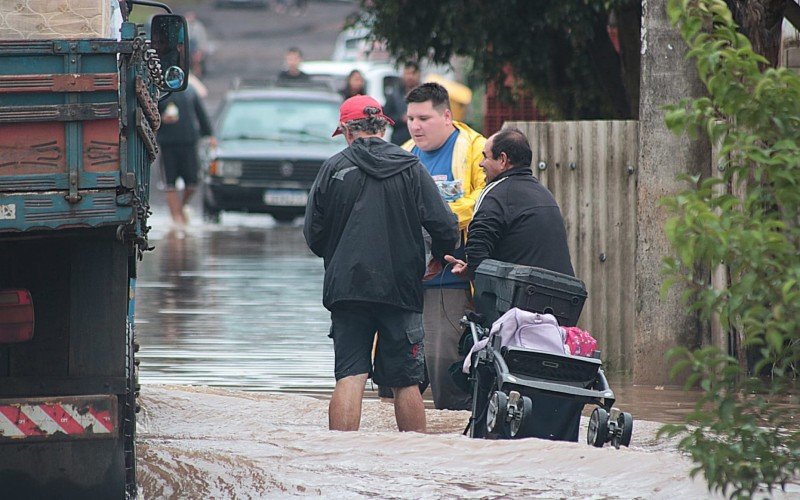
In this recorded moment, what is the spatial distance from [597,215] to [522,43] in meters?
3.73

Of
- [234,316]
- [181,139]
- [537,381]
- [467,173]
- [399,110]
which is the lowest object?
[234,316]

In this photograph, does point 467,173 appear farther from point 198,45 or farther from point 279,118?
point 198,45

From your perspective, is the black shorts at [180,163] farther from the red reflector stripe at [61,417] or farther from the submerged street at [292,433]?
the red reflector stripe at [61,417]

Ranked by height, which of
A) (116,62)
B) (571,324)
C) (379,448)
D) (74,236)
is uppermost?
(116,62)

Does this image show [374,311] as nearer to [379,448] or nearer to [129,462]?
[379,448]

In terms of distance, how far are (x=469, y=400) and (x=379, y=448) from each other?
1192 mm

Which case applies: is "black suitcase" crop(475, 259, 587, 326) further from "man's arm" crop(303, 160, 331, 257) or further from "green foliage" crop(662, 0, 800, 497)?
"green foliage" crop(662, 0, 800, 497)

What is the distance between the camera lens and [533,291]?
25.2 feet

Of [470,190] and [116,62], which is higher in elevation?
[116,62]

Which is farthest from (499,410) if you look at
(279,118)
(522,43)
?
(279,118)

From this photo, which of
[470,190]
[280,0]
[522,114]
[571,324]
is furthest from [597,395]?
[280,0]

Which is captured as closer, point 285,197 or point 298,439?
point 298,439

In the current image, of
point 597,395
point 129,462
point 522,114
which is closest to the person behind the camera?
point 129,462

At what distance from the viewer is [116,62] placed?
6.04 m
